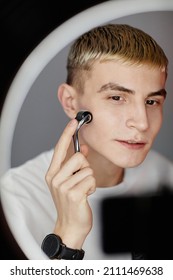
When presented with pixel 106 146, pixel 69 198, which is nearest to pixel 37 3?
pixel 106 146

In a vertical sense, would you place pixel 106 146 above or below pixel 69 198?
above

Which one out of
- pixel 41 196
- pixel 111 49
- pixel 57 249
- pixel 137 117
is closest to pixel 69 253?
pixel 57 249

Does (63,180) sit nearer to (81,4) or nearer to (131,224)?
(131,224)

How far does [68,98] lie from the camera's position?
4.24ft

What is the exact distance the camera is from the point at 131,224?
131 cm

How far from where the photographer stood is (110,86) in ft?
4.16

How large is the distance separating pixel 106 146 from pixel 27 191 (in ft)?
0.83

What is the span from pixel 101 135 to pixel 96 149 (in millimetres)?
42

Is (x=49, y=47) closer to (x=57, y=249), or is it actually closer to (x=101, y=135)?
(x=101, y=135)

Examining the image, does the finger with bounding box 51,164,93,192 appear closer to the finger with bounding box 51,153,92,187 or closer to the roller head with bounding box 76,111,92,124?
the finger with bounding box 51,153,92,187

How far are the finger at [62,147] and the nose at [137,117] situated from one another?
0.15 m
